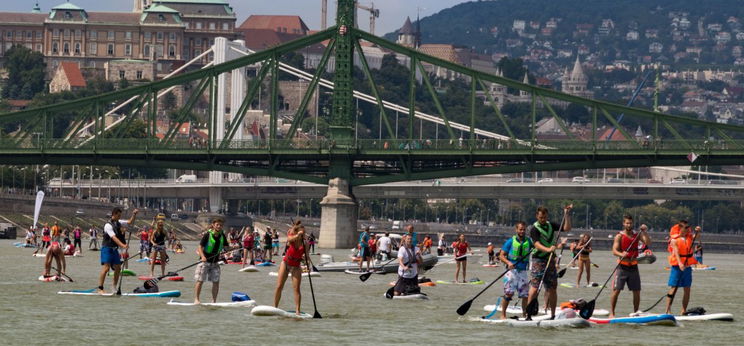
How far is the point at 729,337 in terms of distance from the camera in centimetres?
3734

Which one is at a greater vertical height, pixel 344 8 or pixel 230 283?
pixel 344 8

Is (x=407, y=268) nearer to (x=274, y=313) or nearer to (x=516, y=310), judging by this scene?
(x=516, y=310)

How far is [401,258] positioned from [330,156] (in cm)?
7489

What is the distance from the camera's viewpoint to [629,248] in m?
39.2

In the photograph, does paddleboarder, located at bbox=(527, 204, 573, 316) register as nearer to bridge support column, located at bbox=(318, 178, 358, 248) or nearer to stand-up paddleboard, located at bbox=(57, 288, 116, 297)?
stand-up paddleboard, located at bbox=(57, 288, 116, 297)

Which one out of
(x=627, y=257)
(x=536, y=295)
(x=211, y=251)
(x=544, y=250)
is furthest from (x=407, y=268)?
(x=544, y=250)

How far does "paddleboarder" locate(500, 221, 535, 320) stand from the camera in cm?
3778

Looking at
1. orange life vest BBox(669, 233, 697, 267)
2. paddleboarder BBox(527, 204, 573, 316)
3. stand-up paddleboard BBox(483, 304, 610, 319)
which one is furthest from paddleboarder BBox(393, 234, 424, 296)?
paddleboarder BBox(527, 204, 573, 316)

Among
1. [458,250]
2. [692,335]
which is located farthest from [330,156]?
[692,335]

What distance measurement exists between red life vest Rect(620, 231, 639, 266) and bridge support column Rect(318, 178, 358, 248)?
3119 inches

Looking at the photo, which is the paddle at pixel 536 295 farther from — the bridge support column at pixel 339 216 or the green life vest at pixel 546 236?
the bridge support column at pixel 339 216

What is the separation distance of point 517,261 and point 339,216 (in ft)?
268

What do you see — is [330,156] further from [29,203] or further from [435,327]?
[435,327]

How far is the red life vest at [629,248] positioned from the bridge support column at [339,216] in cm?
7922
